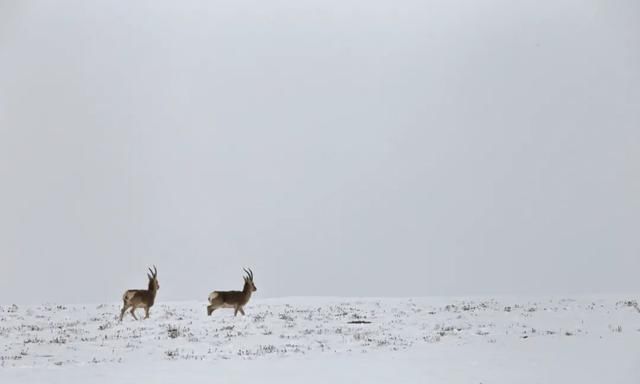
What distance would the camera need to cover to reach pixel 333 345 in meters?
18.3

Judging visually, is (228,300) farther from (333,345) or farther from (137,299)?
(333,345)

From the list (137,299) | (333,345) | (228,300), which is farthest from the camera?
(228,300)

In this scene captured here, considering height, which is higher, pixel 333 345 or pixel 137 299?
pixel 137 299

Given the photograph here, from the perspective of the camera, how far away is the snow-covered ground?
14.3 m

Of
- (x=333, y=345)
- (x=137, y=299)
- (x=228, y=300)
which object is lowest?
(x=333, y=345)

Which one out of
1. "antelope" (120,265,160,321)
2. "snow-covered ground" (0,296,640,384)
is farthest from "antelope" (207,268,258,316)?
"antelope" (120,265,160,321)

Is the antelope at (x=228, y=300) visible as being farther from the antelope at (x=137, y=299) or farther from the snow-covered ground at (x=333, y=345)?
the antelope at (x=137, y=299)

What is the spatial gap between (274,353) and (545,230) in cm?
11469

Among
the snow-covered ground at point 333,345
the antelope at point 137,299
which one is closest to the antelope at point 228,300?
the snow-covered ground at point 333,345

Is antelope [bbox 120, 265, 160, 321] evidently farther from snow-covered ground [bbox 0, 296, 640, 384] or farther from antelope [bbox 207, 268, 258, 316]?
antelope [bbox 207, 268, 258, 316]

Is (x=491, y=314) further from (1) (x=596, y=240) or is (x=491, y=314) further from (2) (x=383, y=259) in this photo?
(1) (x=596, y=240)

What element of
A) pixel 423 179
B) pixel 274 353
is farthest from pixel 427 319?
pixel 423 179

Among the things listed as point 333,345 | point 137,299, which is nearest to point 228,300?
point 137,299

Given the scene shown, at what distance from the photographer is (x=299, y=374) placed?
14477mm
